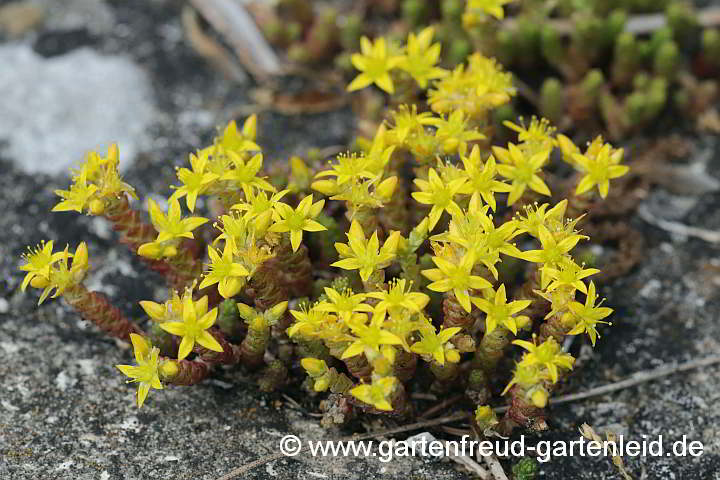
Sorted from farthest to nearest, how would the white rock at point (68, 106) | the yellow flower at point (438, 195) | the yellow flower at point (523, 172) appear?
the white rock at point (68, 106)
the yellow flower at point (523, 172)
the yellow flower at point (438, 195)

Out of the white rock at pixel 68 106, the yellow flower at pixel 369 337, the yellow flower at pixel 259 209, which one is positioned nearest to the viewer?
the yellow flower at pixel 369 337

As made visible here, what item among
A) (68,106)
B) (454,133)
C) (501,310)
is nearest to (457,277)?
(501,310)

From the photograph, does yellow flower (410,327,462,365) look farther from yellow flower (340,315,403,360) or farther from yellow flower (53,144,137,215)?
yellow flower (53,144,137,215)

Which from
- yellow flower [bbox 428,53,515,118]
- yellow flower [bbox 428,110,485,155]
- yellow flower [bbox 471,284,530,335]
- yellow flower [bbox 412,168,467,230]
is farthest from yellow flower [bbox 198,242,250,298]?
yellow flower [bbox 428,53,515,118]

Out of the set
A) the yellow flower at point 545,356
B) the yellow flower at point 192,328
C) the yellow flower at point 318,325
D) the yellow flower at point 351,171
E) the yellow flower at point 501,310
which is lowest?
the yellow flower at point 545,356

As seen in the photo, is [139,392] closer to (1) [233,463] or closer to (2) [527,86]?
(1) [233,463]

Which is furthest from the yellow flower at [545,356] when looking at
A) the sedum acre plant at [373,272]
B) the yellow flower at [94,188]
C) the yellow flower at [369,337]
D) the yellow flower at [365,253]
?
the yellow flower at [94,188]

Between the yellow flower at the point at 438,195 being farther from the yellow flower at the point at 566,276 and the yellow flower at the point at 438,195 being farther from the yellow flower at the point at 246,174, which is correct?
the yellow flower at the point at 246,174

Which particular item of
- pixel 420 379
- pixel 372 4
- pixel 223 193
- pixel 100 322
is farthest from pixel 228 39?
pixel 420 379
